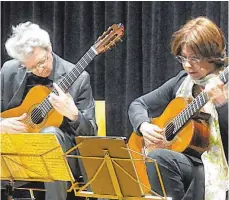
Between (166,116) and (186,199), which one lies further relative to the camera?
(166,116)

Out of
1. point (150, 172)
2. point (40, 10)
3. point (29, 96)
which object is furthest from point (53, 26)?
point (150, 172)

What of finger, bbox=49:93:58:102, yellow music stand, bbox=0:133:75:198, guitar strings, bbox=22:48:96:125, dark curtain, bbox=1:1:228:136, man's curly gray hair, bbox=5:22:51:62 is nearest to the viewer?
yellow music stand, bbox=0:133:75:198

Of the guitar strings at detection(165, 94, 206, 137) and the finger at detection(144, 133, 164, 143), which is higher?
the guitar strings at detection(165, 94, 206, 137)

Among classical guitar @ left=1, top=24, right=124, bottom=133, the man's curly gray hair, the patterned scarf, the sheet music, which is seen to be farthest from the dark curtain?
the sheet music

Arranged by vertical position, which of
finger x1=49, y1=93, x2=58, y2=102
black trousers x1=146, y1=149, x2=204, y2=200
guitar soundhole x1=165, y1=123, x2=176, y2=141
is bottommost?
black trousers x1=146, y1=149, x2=204, y2=200

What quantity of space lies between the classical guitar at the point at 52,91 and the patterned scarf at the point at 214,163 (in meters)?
0.63

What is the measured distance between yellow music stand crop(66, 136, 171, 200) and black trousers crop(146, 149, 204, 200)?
329 millimetres

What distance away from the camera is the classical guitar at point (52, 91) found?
324cm

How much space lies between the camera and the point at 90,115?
10.8ft

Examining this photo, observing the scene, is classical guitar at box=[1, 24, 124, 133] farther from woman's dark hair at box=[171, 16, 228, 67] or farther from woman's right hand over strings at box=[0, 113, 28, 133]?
woman's dark hair at box=[171, 16, 228, 67]

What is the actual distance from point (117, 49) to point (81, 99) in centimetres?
77

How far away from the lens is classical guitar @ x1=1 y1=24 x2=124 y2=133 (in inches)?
127

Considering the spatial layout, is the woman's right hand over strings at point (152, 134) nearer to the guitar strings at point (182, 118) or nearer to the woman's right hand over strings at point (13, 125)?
the guitar strings at point (182, 118)

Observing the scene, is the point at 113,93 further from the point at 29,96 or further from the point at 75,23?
the point at 29,96
